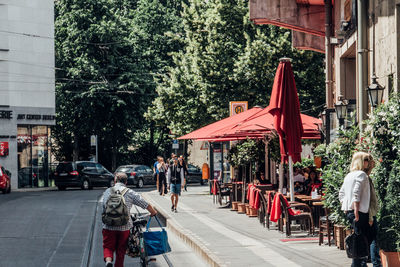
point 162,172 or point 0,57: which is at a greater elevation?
point 0,57

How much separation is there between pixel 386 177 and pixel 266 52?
866 inches

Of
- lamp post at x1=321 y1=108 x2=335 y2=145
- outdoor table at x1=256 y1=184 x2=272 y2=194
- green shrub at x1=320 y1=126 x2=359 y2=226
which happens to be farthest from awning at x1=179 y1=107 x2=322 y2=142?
green shrub at x1=320 y1=126 x2=359 y2=226

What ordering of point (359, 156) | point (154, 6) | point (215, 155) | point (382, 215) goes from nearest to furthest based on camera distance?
point (359, 156) → point (382, 215) → point (215, 155) → point (154, 6)

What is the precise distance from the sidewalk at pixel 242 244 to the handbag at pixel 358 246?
1.32 m

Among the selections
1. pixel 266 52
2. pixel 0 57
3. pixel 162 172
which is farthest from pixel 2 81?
pixel 266 52

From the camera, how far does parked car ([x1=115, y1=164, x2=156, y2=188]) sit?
152ft

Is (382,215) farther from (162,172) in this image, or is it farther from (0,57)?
(0,57)

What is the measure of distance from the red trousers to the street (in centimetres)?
150

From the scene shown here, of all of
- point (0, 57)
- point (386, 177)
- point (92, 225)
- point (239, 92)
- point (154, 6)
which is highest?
point (154, 6)

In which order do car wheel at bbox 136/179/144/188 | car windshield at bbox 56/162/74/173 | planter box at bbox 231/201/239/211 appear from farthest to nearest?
car wheel at bbox 136/179/144/188, car windshield at bbox 56/162/74/173, planter box at bbox 231/201/239/211

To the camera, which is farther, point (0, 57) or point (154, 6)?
point (154, 6)

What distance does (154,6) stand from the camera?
51.3 metres

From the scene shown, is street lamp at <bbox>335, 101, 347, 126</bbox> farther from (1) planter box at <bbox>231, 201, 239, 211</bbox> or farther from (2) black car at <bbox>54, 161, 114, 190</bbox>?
(2) black car at <bbox>54, 161, 114, 190</bbox>

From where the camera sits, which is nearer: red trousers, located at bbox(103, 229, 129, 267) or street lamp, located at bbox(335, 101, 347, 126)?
red trousers, located at bbox(103, 229, 129, 267)
